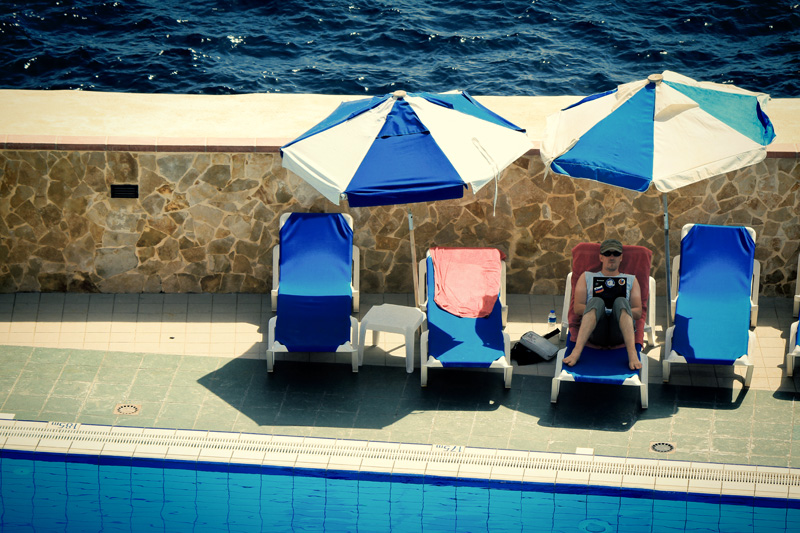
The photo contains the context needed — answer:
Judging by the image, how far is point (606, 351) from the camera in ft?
34.0

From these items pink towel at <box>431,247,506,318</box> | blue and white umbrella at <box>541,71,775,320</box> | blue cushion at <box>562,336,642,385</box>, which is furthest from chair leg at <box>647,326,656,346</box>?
pink towel at <box>431,247,506,318</box>

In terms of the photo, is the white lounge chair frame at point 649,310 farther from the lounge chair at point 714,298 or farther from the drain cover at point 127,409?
the drain cover at point 127,409

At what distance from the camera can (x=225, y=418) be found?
10016mm

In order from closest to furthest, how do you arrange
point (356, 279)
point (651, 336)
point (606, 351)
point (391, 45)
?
point (606, 351) < point (651, 336) < point (356, 279) < point (391, 45)

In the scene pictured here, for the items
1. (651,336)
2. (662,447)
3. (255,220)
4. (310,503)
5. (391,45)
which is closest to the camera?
(310,503)

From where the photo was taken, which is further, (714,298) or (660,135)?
(714,298)

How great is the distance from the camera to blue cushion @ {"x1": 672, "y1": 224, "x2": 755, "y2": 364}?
10.3 metres

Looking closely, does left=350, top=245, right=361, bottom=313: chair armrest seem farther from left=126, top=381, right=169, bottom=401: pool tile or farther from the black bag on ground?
left=126, top=381, right=169, bottom=401: pool tile

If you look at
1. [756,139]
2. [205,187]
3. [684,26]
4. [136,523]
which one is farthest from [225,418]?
[684,26]

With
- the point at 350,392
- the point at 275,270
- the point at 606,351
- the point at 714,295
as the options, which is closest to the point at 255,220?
the point at 275,270

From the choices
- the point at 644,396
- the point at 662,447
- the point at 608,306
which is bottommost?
the point at 662,447

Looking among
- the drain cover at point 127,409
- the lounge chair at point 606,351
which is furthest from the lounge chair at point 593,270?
the drain cover at point 127,409

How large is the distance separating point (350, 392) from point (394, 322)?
919mm

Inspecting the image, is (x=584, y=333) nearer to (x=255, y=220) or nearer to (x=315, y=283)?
(x=315, y=283)
